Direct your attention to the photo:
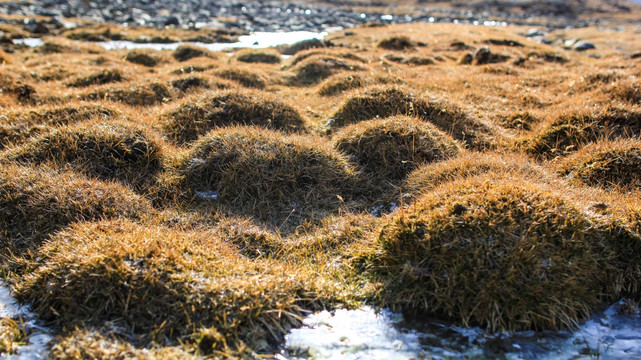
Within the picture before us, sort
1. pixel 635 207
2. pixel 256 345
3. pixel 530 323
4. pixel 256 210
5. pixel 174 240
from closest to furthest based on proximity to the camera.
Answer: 1. pixel 256 345
2. pixel 530 323
3. pixel 174 240
4. pixel 635 207
5. pixel 256 210

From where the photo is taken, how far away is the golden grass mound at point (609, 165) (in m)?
5.91

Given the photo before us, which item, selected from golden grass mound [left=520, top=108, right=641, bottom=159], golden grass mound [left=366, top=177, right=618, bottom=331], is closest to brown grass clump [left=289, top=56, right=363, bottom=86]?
golden grass mound [left=520, top=108, right=641, bottom=159]

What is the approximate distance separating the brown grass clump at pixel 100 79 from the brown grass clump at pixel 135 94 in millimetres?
1390

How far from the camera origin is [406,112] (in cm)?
762

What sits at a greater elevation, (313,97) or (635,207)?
(313,97)

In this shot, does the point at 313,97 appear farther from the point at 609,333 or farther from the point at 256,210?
the point at 609,333

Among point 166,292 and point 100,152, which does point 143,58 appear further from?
point 166,292

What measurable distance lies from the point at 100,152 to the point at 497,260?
516 centimetres

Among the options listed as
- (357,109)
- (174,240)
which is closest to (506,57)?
(357,109)

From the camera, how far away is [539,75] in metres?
11.7

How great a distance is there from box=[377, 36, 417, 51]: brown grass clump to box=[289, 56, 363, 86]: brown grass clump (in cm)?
510

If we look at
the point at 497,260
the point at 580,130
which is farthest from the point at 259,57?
the point at 497,260

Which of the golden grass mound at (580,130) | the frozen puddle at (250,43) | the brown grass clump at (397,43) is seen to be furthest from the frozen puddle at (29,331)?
the brown grass clump at (397,43)

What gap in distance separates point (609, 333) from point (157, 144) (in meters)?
5.82
